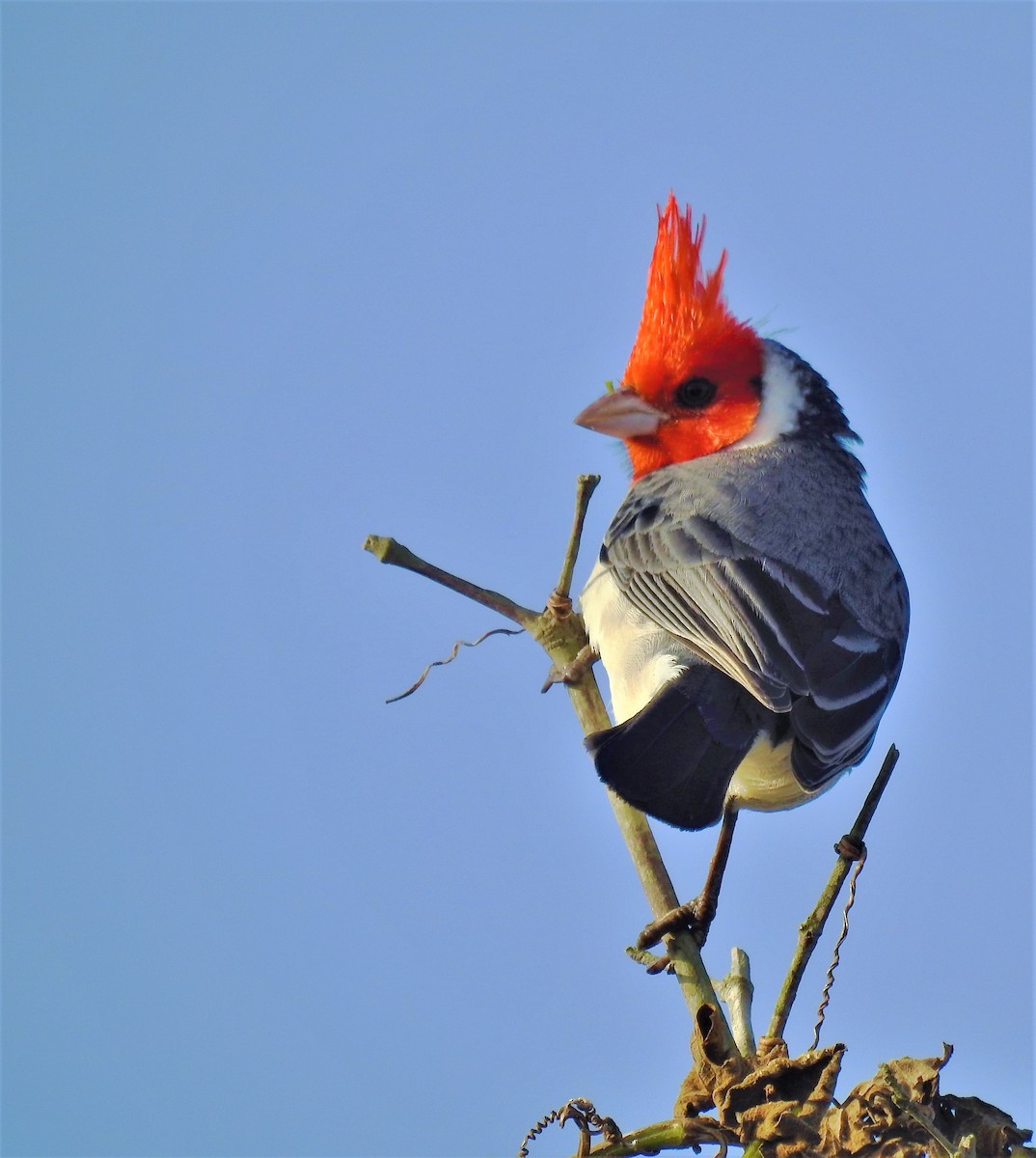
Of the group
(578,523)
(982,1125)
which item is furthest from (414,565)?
(982,1125)

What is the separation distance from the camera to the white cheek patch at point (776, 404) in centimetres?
603

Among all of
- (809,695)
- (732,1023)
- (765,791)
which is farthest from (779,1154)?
(765,791)

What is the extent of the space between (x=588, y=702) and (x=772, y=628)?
82cm

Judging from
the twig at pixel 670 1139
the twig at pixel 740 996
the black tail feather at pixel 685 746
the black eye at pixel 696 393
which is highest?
the black eye at pixel 696 393

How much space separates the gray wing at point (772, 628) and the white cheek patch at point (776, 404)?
40.9 inches

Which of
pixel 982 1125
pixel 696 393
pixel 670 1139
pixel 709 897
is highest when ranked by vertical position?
pixel 696 393

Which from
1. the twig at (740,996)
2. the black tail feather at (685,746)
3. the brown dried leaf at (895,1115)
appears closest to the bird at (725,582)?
the black tail feather at (685,746)

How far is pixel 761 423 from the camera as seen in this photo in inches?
239

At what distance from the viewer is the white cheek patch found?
6.03 meters

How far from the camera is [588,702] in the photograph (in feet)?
13.0

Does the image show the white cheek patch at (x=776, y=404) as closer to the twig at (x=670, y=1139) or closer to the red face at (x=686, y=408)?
the red face at (x=686, y=408)

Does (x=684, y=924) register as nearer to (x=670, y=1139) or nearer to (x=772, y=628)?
(x=670, y=1139)

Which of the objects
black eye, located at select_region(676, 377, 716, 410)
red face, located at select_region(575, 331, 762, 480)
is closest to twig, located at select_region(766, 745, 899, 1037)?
red face, located at select_region(575, 331, 762, 480)

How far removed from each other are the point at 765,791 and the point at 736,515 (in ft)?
3.36
